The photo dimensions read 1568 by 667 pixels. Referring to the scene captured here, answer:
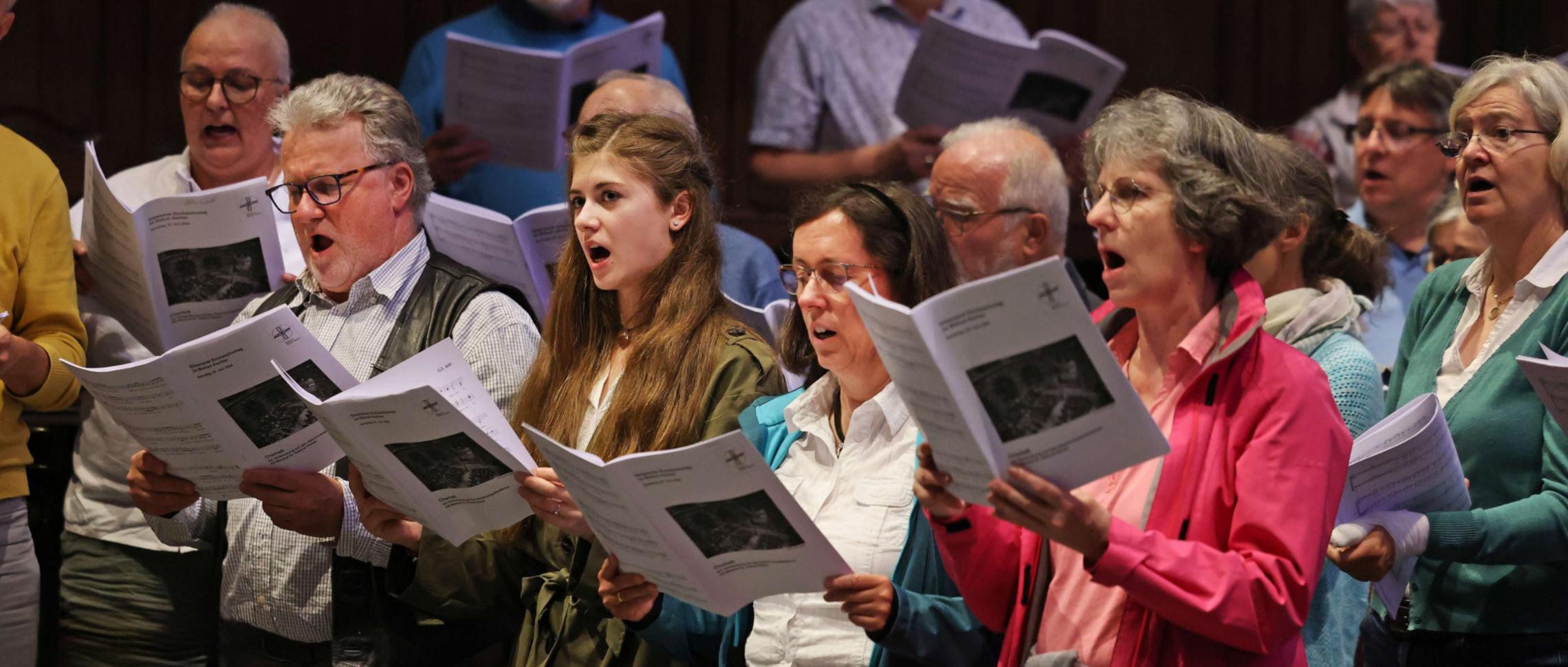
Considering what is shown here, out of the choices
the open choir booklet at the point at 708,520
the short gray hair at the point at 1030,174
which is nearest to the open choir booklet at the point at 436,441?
the open choir booklet at the point at 708,520

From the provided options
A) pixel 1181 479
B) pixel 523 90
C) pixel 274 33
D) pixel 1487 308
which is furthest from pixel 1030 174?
pixel 1181 479

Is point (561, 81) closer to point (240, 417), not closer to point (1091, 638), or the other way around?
point (240, 417)

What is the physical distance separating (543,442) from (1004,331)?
0.67m

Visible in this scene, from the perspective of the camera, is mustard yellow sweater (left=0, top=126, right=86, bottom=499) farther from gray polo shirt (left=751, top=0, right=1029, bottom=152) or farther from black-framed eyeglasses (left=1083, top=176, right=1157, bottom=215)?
gray polo shirt (left=751, top=0, right=1029, bottom=152)

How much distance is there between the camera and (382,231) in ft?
9.46

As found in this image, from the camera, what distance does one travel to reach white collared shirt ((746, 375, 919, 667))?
2236mm

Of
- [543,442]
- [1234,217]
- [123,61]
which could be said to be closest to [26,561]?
[543,442]

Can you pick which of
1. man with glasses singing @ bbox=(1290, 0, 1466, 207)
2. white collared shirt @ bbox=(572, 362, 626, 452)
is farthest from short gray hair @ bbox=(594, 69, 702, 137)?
man with glasses singing @ bbox=(1290, 0, 1466, 207)

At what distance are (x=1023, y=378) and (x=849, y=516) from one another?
65 cm

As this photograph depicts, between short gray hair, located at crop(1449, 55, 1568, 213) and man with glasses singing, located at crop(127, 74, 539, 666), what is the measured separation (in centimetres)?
164

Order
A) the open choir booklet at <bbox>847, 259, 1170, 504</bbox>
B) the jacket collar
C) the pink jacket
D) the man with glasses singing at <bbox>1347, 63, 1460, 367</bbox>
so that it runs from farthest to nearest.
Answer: the man with glasses singing at <bbox>1347, 63, 1460, 367</bbox> → the jacket collar → the pink jacket → the open choir booklet at <bbox>847, 259, 1170, 504</bbox>

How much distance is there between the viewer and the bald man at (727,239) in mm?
3561

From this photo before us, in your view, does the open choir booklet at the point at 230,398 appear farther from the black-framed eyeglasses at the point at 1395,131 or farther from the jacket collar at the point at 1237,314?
the black-framed eyeglasses at the point at 1395,131

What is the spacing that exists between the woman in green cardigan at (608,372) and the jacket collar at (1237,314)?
0.73 metres
